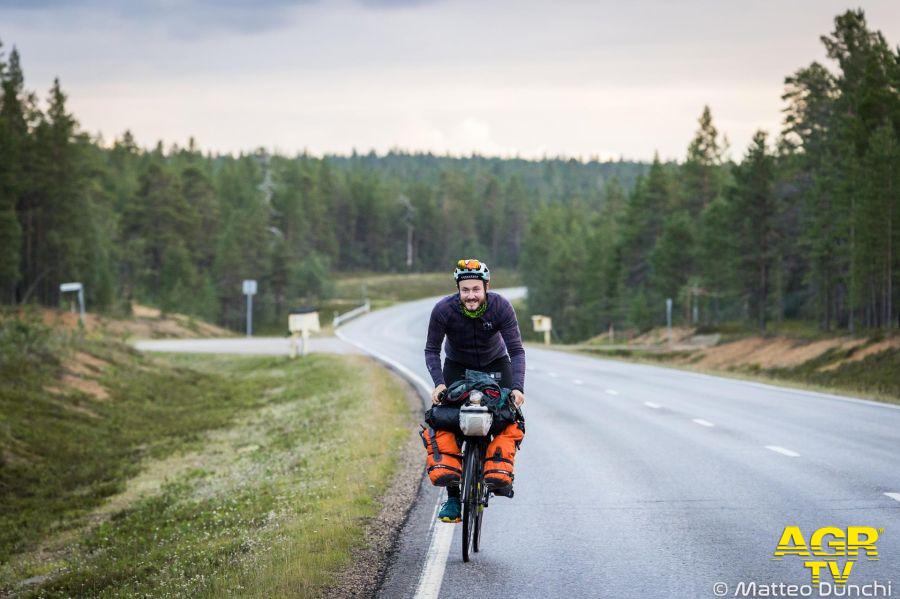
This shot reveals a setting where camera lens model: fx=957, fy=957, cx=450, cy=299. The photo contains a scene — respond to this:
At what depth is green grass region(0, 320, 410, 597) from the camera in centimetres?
823

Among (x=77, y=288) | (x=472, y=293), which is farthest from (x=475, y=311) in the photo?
(x=77, y=288)

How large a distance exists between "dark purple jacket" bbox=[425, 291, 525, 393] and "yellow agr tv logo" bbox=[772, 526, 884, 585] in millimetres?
2365

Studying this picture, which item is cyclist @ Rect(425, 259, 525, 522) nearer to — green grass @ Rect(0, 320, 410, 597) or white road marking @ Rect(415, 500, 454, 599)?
white road marking @ Rect(415, 500, 454, 599)

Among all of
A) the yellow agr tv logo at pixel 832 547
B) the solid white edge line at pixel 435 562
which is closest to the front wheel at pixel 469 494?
the solid white edge line at pixel 435 562

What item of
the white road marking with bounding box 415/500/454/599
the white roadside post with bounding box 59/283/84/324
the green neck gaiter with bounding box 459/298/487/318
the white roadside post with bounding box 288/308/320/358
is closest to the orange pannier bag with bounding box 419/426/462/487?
the white road marking with bounding box 415/500/454/599

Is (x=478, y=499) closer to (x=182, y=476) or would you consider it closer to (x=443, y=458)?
(x=443, y=458)

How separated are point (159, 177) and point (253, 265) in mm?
14559

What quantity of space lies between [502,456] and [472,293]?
49.8 inches

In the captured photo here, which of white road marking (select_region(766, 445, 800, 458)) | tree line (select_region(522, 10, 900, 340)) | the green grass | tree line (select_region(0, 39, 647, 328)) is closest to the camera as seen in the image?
the green grass

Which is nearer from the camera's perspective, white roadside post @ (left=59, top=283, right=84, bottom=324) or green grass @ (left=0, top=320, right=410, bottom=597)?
green grass @ (left=0, top=320, right=410, bottom=597)

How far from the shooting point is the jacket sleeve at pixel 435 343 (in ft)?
24.8

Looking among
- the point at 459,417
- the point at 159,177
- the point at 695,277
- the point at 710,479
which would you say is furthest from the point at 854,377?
the point at 159,177

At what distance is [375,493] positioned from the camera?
10383 millimetres

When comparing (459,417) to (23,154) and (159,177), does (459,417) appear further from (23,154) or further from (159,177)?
(159,177)
